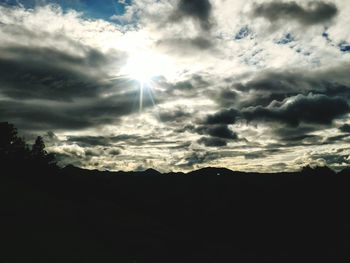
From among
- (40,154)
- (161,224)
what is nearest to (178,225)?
(161,224)

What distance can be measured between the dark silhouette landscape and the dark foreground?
0.77 ft

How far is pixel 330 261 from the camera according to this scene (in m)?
49.8

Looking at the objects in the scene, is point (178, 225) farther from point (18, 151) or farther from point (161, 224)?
point (18, 151)

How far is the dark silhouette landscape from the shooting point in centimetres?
4959

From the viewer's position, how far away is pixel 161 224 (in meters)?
99.4

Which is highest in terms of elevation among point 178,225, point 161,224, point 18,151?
point 18,151

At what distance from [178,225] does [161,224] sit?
15649 mm

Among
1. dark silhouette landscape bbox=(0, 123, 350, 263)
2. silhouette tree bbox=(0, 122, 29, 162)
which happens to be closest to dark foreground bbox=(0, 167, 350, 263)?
dark silhouette landscape bbox=(0, 123, 350, 263)

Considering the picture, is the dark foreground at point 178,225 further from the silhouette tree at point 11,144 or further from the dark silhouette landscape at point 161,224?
the silhouette tree at point 11,144

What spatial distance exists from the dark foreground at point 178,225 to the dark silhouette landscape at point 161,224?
0.77 feet

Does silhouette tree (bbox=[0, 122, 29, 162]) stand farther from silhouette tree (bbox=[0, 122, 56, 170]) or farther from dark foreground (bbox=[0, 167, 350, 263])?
dark foreground (bbox=[0, 167, 350, 263])

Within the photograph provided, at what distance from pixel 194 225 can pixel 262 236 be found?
1101 inches

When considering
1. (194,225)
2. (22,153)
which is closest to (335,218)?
(194,225)

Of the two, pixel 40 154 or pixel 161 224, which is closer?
pixel 161 224
